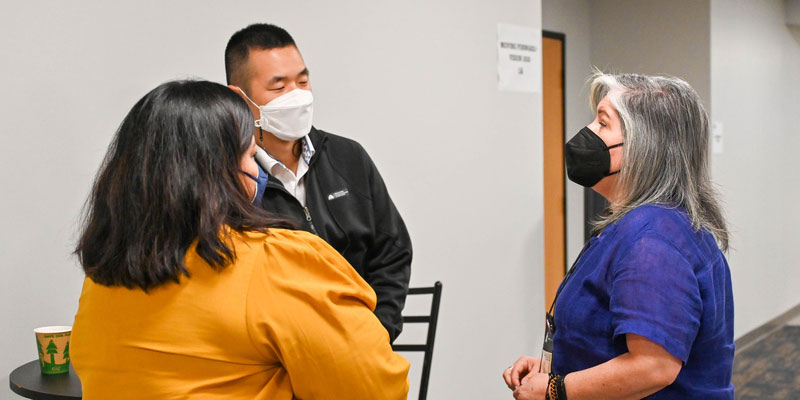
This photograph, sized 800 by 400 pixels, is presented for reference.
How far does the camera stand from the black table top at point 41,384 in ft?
5.26

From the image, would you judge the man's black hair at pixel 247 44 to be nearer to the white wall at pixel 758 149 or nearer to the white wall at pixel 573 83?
the white wall at pixel 573 83

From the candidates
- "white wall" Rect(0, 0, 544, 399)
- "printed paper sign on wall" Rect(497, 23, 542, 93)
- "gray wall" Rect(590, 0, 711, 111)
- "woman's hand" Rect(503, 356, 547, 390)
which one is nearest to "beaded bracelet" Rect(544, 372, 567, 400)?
"woman's hand" Rect(503, 356, 547, 390)

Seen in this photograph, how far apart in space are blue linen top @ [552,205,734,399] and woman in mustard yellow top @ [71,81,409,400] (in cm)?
55

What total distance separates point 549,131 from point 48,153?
3186 mm

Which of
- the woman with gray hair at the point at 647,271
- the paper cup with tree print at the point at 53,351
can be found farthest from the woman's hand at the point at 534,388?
the paper cup with tree print at the point at 53,351

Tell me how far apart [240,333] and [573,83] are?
13.6 feet

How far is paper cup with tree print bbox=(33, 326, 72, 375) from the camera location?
5.76 feet

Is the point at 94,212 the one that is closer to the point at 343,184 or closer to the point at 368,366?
Answer: the point at 368,366

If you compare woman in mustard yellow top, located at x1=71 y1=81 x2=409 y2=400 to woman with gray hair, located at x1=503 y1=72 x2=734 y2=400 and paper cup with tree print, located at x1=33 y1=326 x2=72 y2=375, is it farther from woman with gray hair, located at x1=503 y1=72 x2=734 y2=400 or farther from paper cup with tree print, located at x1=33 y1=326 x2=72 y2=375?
paper cup with tree print, located at x1=33 y1=326 x2=72 y2=375

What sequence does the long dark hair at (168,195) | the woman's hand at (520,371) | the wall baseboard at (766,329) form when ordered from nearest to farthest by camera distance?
the long dark hair at (168,195) → the woman's hand at (520,371) → the wall baseboard at (766,329)

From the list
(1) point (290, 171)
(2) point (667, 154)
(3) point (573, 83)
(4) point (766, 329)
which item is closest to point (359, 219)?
(1) point (290, 171)

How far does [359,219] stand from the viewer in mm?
1916

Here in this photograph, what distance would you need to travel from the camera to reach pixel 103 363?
1032 mm

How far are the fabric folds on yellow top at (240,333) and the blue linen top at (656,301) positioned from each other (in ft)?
1.78
